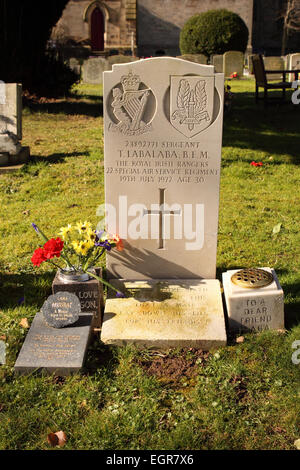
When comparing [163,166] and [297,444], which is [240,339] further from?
[163,166]

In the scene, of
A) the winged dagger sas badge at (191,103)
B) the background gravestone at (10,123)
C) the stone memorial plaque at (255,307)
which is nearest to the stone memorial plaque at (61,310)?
the stone memorial plaque at (255,307)

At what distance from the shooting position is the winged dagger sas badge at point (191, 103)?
12.3 ft

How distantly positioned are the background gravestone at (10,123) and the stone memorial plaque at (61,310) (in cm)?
495

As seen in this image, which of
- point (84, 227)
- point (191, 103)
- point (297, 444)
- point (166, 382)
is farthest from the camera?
point (84, 227)

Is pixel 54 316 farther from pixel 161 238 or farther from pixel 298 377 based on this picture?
pixel 298 377

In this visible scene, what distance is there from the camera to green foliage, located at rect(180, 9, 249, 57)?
21281 mm

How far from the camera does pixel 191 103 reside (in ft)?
12.5

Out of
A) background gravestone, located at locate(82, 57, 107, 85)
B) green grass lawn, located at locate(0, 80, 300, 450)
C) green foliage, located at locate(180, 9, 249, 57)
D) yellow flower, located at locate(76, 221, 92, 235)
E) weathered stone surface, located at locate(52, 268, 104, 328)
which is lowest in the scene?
green grass lawn, located at locate(0, 80, 300, 450)

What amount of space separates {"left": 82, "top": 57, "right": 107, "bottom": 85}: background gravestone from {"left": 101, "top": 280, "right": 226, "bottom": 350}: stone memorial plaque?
16.6m

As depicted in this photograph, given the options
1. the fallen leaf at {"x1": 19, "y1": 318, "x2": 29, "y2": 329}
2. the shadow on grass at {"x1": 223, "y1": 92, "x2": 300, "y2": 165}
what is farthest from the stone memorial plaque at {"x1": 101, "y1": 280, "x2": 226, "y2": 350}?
the shadow on grass at {"x1": 223, "y1": 92, "x2": 300, "y2": 165}

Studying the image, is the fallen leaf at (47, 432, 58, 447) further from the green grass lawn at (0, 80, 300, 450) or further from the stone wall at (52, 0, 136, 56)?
the stone wall at (52, 0, 136, 56)

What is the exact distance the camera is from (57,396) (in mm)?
3059

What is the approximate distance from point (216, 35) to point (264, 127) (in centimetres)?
1266

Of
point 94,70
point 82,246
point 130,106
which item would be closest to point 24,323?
point 82,246
